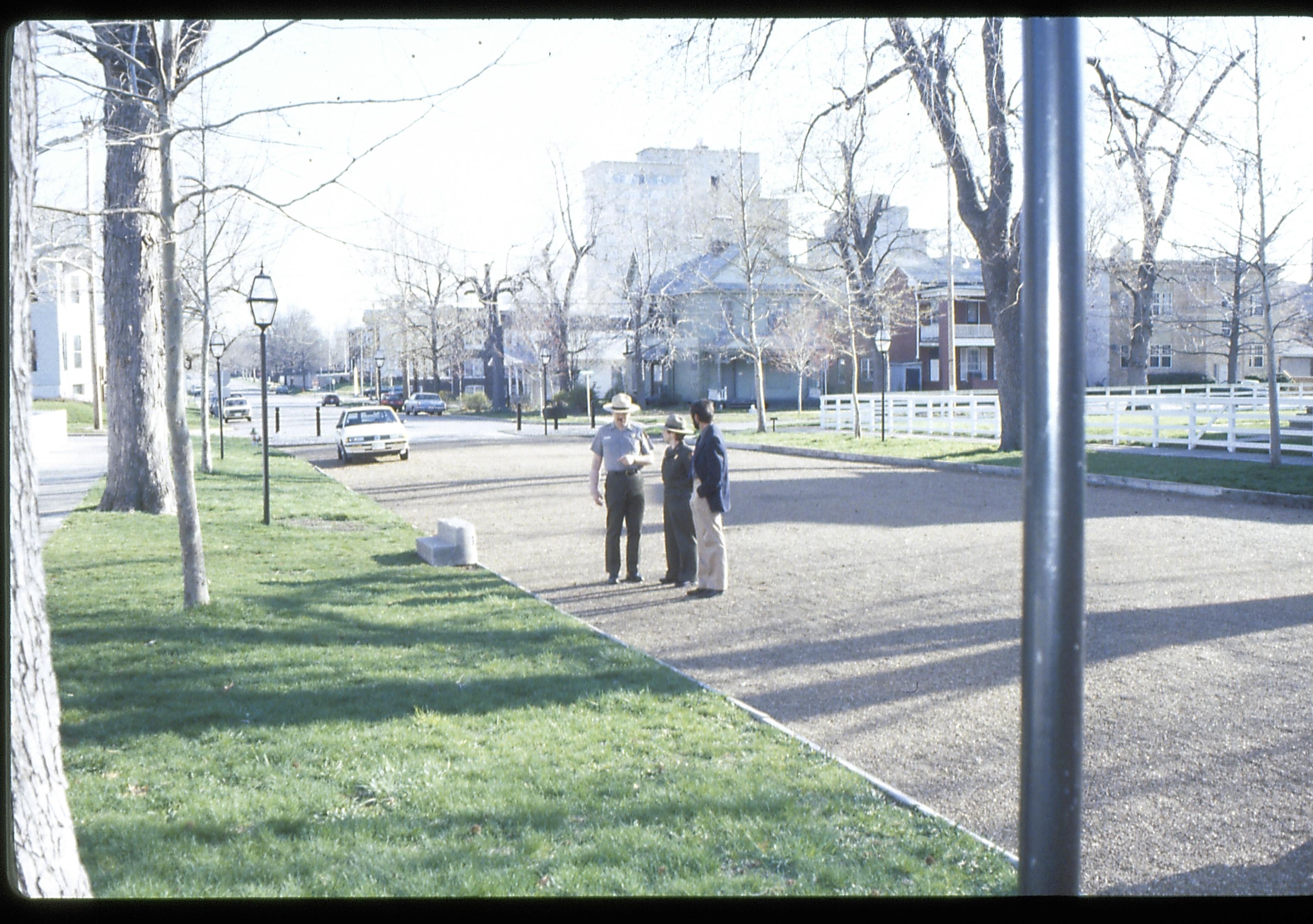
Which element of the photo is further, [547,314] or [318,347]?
[318,347]

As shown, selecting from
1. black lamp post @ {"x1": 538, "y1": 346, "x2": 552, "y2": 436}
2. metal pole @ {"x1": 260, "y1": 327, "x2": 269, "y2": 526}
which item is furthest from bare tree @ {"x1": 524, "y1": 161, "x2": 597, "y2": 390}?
metal pole @ {"x1": 260, "y1": 327, "x2": 269, "y2": 526}

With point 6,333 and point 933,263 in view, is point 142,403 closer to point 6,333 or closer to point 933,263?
point 6,333

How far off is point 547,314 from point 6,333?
51161 mm

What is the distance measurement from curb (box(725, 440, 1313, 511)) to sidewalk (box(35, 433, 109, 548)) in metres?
13.1

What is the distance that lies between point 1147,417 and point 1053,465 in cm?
2790

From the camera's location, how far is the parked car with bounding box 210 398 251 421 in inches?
2250

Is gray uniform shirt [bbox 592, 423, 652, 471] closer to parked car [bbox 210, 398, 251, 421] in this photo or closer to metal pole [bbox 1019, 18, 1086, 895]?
metal pole [bbox 1019, 18, 1086, 895]

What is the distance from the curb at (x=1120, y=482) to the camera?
1612cm

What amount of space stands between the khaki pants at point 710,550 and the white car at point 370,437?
19.6 meters

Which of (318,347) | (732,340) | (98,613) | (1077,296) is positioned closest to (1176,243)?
(98,613)

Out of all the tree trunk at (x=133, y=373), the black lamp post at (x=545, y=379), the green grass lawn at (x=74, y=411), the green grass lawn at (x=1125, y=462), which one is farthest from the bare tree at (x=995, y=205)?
the green grass lawn at (x=74, y=411)

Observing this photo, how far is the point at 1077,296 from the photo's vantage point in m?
2.62

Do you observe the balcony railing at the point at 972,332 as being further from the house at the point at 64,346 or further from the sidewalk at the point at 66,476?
the house at the point at 64,346

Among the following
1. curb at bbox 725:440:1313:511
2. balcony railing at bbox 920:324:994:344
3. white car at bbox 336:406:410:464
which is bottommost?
curb at bbox 725:440:1313:511
